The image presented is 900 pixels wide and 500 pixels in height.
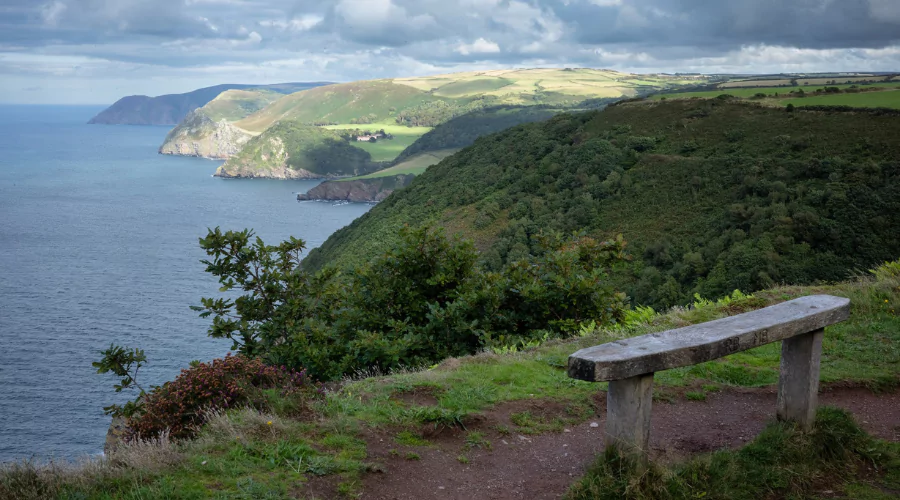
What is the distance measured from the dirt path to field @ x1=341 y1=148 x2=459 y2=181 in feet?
502

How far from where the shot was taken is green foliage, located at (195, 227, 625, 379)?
908 centimetres

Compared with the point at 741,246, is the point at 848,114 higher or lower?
higher

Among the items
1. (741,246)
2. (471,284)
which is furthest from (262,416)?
(741,246)

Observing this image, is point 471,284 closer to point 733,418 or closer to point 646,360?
point 733,418

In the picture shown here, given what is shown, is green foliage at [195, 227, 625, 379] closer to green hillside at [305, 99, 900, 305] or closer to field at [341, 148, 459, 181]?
green hillside at [305, 99, 900, 305]

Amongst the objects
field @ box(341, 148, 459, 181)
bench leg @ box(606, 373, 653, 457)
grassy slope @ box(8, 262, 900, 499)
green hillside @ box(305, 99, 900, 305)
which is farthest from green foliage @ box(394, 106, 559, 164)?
bench leg @ box(606, 373, 653, 457)

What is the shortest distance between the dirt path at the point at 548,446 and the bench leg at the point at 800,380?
551mm

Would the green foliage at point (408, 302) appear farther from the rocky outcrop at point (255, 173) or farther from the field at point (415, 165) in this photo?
the rocky outcrop at point (255, 173)

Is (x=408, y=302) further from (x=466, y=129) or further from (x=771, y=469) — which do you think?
(x=466, y=129)

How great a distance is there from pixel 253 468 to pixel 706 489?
3.23m

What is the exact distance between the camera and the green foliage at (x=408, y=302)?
9078 mm

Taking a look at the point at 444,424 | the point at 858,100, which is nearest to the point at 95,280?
the point at 858,100

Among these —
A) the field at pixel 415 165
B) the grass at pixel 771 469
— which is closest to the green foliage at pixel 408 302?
the grass at pixel 771 469

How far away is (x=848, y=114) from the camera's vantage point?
4678 centimetres
